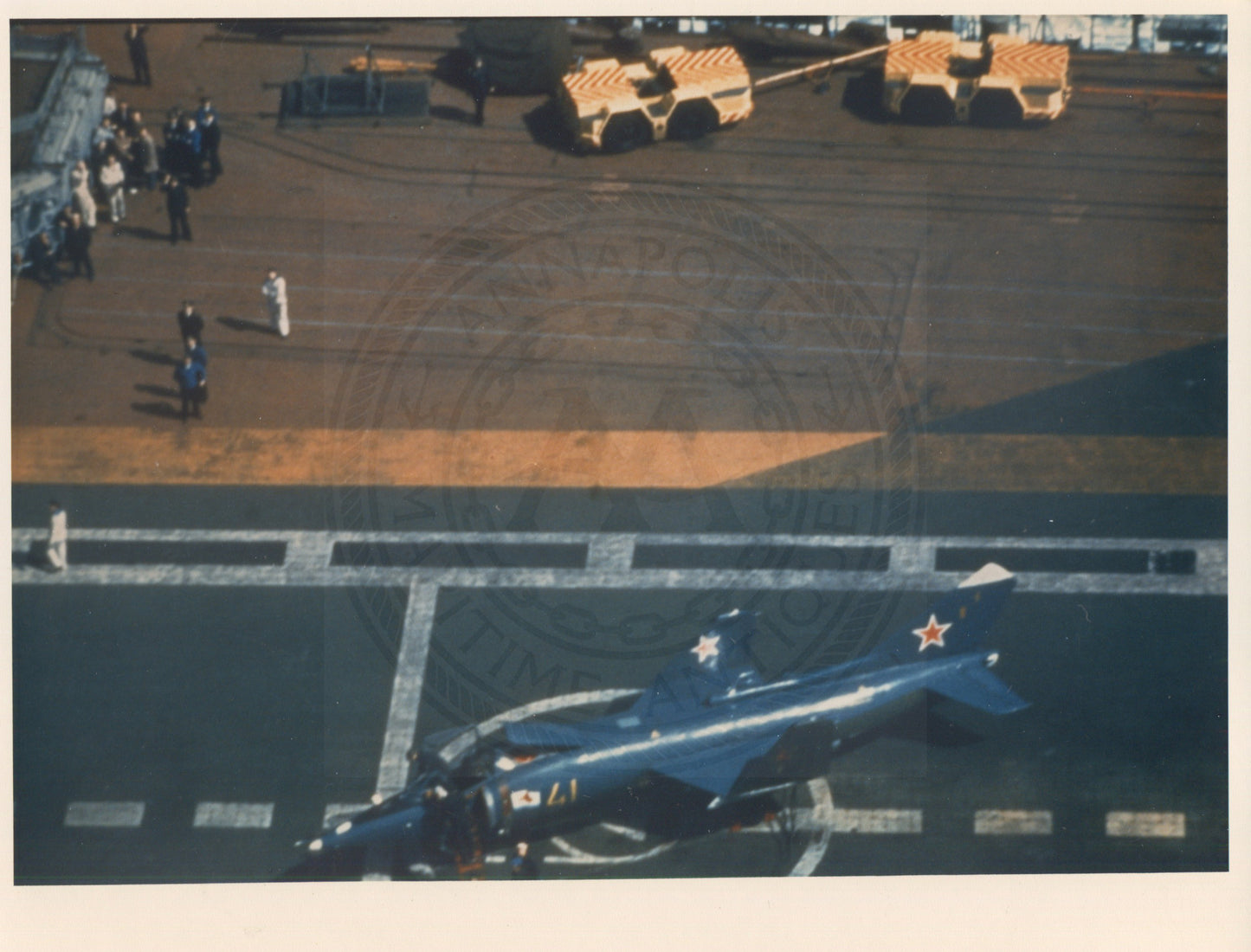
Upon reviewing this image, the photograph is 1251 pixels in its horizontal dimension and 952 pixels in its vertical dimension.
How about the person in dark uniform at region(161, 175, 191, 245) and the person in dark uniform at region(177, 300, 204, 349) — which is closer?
the person in dark uniform at region(177, 300, 204, 349)

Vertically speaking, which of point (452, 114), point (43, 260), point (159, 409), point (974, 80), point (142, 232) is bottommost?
point (159, 409)

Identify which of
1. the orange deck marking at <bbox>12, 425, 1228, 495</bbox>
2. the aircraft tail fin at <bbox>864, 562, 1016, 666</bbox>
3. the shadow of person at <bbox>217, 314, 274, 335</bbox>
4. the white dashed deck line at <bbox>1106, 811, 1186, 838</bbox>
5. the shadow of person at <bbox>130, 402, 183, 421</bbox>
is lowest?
the white dashed deck line at <bbox>1106, 811, 1186, 838</bbox>

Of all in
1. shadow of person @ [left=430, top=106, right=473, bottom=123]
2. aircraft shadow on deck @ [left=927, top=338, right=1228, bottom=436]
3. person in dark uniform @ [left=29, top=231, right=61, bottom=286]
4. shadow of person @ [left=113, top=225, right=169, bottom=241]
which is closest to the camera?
aircraft shadow on deck @ [left=927, top=338, right=1228, bottom=436]

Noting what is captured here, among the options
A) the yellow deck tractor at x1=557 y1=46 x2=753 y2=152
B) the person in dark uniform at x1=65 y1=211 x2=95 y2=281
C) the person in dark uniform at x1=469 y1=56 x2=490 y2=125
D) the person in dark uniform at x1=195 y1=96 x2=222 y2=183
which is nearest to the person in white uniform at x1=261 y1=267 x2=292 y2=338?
the person in dark uniform at x1=195 y1=96 x2=222 y2=183

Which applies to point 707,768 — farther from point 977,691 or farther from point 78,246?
point 78,246

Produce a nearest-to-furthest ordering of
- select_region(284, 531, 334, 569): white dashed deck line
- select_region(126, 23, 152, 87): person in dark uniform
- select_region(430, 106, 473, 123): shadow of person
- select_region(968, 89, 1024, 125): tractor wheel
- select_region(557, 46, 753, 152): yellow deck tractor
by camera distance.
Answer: select_region(284, 531, 334, 569): white dashed deck line, select_region(557, 46, 753, 152): yellow deck tractor, select_region(126, 23, 152, 87): person in dark uniform, select_region(968, 89, 1024, 125): tractor wheel, select_region(430, 106, 473, 123): shadow of person

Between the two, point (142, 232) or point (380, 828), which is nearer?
point (380, 828)

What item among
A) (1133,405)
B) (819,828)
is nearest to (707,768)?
(819,828)

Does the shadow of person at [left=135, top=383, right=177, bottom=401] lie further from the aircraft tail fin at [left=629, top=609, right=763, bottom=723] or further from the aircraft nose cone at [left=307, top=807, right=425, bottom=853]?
the aircraft tail fin at [left=629, top=609, right=763, bottom=723]
